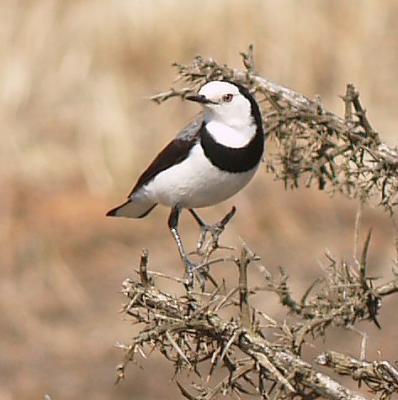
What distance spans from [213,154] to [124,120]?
5.78 m

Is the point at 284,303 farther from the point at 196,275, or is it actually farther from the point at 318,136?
the point at 318,136

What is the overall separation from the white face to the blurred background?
4.83 m

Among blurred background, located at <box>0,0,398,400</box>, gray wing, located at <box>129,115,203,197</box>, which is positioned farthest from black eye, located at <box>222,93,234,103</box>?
blurred background, located at <box>0,0,398,400</box>

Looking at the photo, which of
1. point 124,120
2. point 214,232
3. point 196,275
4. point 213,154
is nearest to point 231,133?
point 213,154

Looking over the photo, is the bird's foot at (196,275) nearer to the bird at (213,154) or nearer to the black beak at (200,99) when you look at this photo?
the bird at (213,154)

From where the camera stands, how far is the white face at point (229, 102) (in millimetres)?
3582

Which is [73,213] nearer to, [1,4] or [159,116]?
[159,116]

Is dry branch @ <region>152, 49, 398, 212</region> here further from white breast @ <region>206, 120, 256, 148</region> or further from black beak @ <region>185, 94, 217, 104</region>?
white breast @ <region>206, 120, 256, 148</region>

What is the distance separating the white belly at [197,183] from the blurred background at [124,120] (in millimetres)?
4684

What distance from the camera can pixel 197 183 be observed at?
363 centimetres

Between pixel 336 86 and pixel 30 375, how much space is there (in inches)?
110

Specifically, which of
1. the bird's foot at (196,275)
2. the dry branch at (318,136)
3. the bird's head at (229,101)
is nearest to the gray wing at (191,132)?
the bird's head at (229,101)

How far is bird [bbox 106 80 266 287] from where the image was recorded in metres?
3.53


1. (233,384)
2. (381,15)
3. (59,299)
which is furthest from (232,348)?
(381,15)
